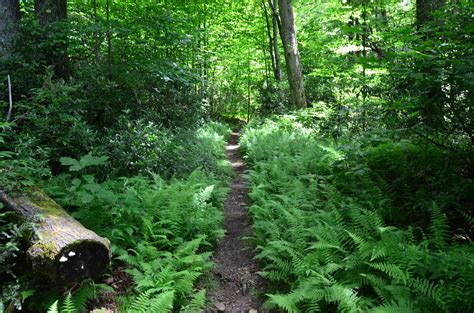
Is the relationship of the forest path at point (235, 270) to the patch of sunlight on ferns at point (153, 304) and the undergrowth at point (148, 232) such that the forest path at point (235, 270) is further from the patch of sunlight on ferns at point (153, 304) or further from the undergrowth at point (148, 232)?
the patch of sunlight on ferns at point (153, 304)

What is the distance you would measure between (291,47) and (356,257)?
11389mm

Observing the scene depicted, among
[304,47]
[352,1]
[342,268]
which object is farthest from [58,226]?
[304,47]

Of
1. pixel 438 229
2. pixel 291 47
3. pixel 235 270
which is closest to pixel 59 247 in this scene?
pixel 235 270

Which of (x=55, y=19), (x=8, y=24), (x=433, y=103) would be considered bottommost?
(x=433, y=103)

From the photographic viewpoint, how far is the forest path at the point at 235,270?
425 centimetres

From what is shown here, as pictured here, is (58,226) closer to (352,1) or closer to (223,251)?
(223,251)

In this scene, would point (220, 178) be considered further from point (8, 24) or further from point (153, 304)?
point (8, 24)

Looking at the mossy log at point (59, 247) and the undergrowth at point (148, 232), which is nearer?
the mossy log at point (59, 247)

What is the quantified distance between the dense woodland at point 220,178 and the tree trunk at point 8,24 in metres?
0.04

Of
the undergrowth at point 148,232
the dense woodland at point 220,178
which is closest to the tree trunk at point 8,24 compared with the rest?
the dense woodland at point 220,178

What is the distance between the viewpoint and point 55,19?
8766 mm

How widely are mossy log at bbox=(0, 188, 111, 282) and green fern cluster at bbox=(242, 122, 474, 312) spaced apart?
1.96 meters

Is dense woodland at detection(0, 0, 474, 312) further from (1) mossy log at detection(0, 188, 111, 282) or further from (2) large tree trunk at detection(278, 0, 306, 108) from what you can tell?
(2) large tree trunk at detection(278, 0, 306, 108)

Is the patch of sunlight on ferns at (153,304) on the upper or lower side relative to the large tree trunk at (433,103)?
lower
